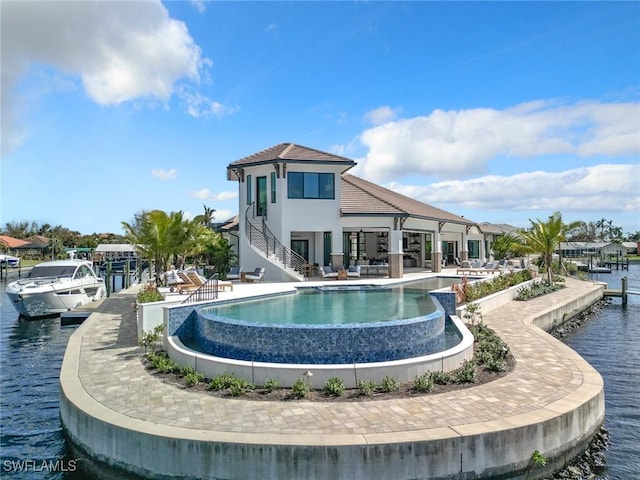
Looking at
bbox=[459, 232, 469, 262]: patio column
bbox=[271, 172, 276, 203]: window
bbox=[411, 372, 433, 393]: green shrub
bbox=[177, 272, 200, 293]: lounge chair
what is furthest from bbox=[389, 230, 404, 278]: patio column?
bbox=[411, 372, 433, 393]: green shrub

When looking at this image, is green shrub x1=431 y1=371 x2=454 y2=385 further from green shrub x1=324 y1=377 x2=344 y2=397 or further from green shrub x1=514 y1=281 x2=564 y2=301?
green shrub x1=514 y1=281 x2=564 y2=301

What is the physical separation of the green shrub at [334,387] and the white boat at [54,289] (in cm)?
1961

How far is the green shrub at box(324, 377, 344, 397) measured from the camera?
7.85m

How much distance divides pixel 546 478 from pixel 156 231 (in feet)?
55.1

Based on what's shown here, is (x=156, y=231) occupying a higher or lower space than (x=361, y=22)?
lower

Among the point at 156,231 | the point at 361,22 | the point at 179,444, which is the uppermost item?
the point at 361,22

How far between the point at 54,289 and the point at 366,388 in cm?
2035

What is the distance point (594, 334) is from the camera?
18141mm

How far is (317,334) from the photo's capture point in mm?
9422

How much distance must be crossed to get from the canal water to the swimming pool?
3631mm

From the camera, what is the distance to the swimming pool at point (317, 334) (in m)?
9.45

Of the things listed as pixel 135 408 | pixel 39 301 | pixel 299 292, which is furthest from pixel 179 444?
pixel 39 301

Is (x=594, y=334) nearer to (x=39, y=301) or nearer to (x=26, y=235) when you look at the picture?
(x=39, y=301)

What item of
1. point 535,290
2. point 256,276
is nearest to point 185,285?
point 256,276
